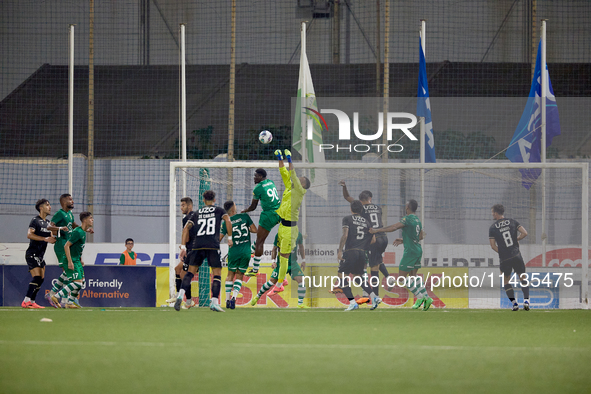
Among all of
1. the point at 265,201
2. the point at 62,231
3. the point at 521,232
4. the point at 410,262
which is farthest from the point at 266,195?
the point at 521,232

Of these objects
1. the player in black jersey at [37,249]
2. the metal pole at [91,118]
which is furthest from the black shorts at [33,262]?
the metal pole at [91,118]

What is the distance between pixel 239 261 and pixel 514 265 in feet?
16.9

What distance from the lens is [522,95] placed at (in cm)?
2758

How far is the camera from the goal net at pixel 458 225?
14.0m

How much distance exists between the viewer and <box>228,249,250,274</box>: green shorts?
1255cm

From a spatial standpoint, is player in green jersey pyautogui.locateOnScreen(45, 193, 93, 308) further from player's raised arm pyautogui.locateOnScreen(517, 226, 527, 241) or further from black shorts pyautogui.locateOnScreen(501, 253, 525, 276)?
player's raised arm pyautogui.locateOnScreen(517, 226, 527, 241)

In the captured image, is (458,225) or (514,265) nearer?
(514,265)

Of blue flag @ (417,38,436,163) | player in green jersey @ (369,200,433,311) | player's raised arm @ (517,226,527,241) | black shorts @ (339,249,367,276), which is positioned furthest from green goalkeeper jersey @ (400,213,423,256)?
blue flag @ (417,38,436,163)

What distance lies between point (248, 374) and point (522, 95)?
24854 millimetres

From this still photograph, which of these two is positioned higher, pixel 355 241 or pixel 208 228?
pixel 208 228

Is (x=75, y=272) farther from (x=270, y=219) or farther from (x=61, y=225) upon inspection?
(x=270, y=219)

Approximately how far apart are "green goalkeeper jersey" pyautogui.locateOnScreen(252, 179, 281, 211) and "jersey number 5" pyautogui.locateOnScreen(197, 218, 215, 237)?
120cm

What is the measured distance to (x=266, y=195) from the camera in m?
12.7

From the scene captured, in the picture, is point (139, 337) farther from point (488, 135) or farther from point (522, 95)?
point (522, 95)
